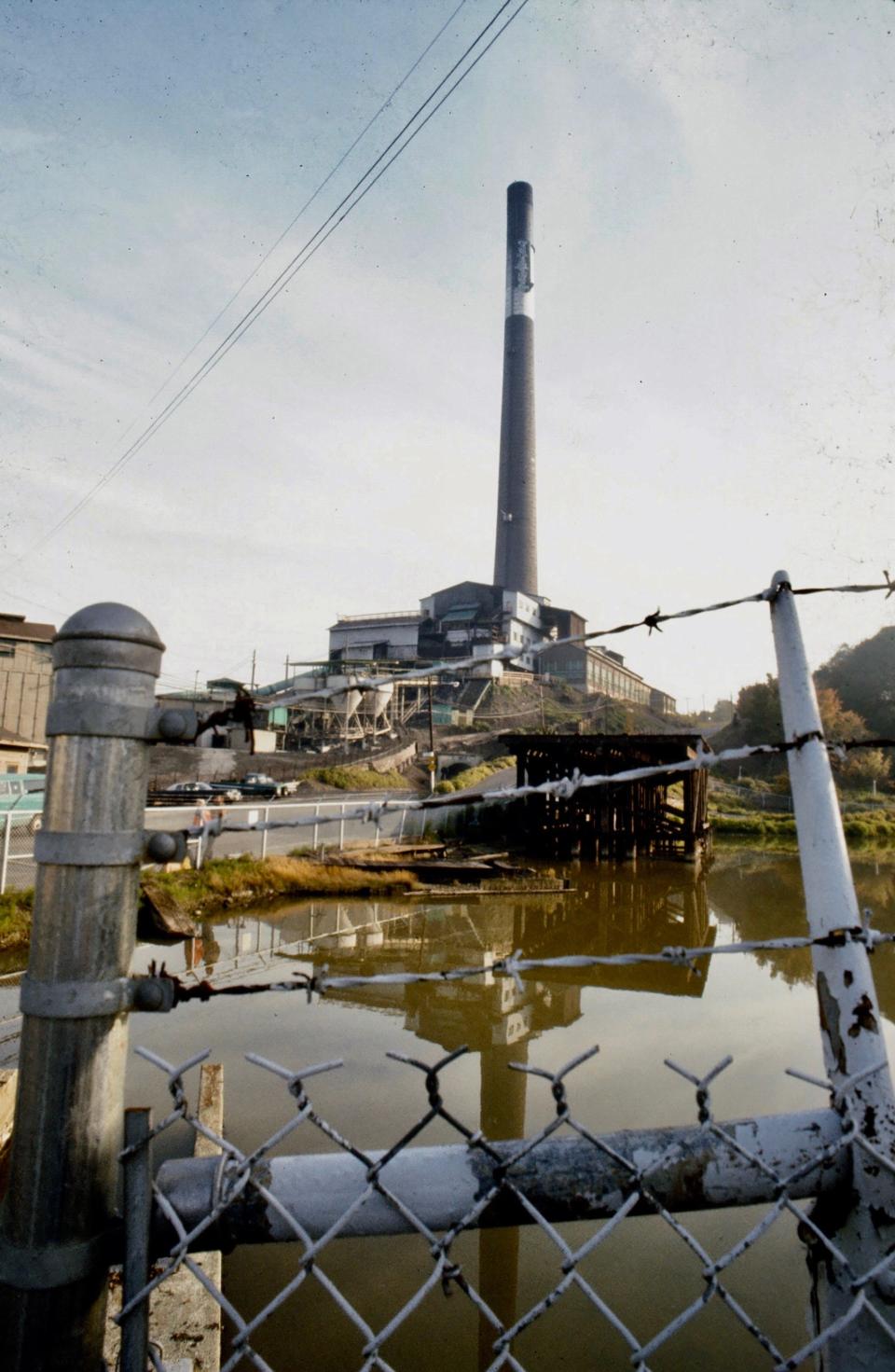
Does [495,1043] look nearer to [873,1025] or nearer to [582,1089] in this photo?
[582,1089]

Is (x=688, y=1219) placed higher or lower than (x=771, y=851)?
lower

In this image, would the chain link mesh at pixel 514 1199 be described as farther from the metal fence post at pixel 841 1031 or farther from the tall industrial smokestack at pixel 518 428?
the tall industrial smokestack at pixel 518 428

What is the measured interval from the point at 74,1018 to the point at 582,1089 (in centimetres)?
457

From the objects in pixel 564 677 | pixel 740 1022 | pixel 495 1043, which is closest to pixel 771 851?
pixel 740 1022

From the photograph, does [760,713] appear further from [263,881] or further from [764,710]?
[263,881]

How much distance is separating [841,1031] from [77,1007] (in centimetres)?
101

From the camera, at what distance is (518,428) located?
52312mm

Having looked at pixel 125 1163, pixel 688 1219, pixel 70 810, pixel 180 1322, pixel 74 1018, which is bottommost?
pixel 688 1219

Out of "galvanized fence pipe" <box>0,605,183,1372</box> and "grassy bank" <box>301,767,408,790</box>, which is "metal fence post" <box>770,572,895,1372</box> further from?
"grassy bank" <box>301,767,408,790</box>

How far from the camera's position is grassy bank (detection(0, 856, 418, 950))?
986 cm

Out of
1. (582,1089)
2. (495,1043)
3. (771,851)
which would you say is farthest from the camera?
(771,851)

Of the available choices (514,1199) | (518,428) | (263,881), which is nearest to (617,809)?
(263,881)

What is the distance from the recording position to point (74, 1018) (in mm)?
799

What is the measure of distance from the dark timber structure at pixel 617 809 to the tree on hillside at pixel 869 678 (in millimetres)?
30134
